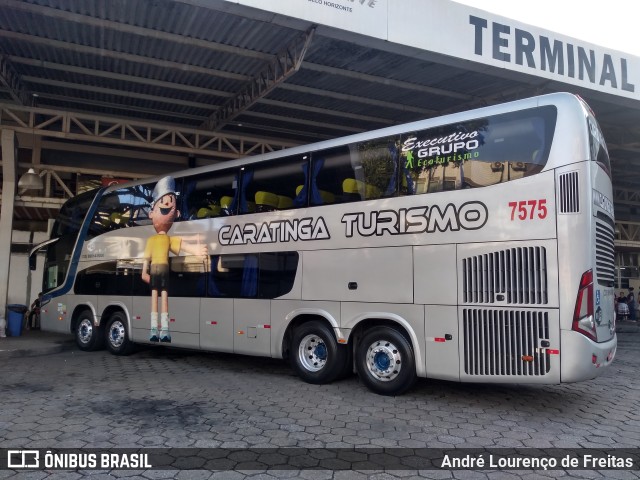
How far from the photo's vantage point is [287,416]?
19.5ft

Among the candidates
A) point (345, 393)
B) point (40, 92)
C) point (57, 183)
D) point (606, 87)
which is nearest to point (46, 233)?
point (57, 183)

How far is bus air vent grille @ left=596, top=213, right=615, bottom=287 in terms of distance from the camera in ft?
19.7

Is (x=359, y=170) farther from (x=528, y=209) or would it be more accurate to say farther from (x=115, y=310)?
(x=115, y=310)

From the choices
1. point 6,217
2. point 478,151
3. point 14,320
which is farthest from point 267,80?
point 14,320

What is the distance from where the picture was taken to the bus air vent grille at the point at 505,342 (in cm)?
574

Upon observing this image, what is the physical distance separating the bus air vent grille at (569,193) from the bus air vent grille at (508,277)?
1.82 ft

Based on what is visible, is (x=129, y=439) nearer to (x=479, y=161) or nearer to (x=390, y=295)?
(x=390, y=295)

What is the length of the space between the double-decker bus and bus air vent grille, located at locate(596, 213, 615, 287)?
51 millimetres

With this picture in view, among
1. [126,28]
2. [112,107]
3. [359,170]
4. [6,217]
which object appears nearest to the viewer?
[359,170]

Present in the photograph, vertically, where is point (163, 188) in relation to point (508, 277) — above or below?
above

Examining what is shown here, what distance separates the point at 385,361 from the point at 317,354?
1.34 meters

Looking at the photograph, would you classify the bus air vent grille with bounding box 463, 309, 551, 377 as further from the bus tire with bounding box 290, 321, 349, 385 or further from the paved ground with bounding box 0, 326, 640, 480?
the bus tire with bounding box 290, 321, 349, 385

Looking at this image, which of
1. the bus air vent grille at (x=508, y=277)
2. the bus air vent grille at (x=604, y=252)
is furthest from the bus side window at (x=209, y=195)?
the bus air vent grille at (x=604, y=252)

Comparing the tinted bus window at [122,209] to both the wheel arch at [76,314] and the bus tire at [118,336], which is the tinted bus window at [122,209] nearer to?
the wheel arch at [76,314]
